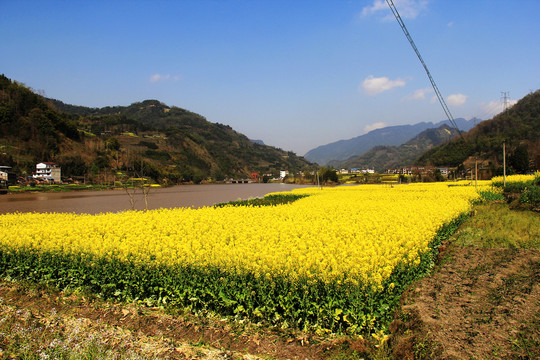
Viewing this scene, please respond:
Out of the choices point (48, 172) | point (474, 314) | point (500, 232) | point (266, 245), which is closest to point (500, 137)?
point (500, 232)

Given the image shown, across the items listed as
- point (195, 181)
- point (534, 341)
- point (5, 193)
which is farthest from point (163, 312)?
point (195, 181)

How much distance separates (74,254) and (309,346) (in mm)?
5845

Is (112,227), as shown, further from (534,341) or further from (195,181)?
(195,181)

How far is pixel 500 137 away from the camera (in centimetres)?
8919

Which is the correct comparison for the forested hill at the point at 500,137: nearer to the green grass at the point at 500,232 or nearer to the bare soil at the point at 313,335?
the green grass at the point at 500,232

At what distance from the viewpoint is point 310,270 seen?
5.22 metres

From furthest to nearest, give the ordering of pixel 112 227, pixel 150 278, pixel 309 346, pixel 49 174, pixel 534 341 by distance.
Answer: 1. pixel 49 174
2. pixel 112 227
3. pixel 150 278
4. pixel 309 346
5. pixel 534 341

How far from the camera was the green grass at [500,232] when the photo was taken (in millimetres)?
10172

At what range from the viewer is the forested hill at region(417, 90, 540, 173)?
77.6 meters

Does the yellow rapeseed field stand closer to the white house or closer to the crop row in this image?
the crop row

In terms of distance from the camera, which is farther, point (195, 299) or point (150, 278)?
point (150, 278)

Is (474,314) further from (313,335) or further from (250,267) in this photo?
(250,267)

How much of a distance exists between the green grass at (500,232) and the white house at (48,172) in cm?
8680

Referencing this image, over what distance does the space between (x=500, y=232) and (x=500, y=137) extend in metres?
97.0
